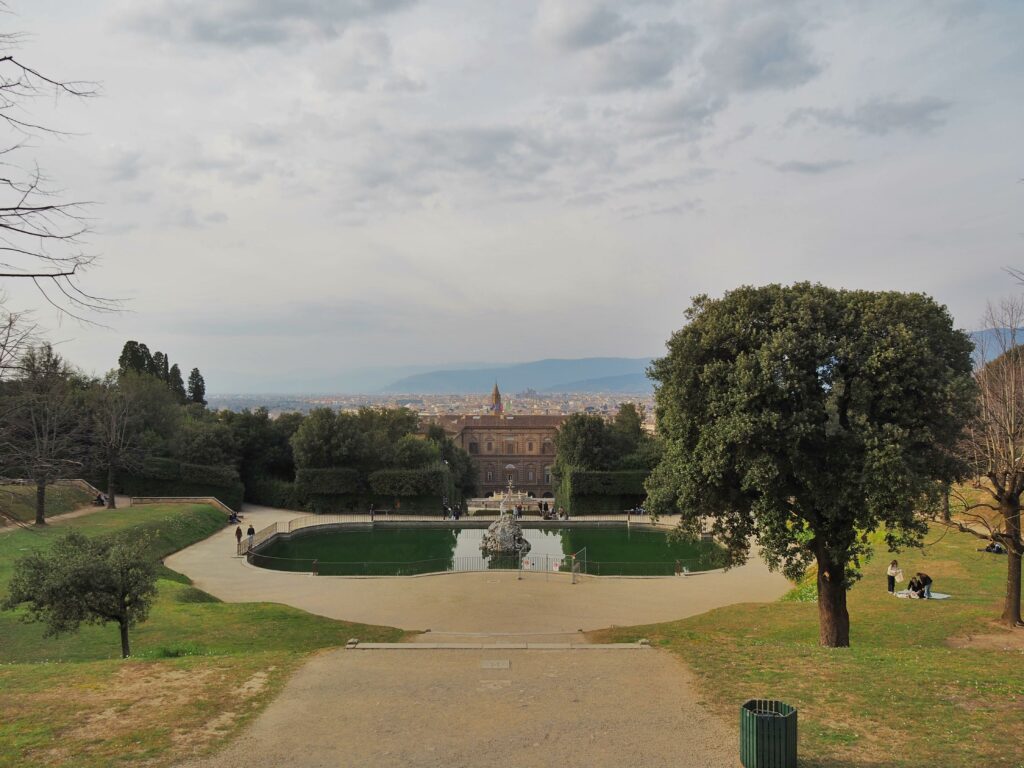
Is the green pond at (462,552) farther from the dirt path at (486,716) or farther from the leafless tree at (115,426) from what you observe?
the dirt path at (486,716)

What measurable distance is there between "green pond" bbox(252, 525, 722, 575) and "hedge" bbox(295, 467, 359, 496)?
6848mm

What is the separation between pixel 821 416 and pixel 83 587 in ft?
51.3

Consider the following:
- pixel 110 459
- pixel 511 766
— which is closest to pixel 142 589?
pixel 511 766

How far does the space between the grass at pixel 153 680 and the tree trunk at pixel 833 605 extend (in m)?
10.5

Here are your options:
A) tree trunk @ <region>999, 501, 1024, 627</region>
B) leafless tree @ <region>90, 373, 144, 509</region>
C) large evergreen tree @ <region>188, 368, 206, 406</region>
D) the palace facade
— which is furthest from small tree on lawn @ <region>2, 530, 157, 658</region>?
the palace facade

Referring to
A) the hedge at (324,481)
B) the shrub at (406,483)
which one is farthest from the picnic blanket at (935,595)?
the hedge at (324,481)

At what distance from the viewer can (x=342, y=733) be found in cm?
986

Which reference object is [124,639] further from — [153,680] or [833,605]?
[833,605]

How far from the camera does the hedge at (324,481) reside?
49875 mm

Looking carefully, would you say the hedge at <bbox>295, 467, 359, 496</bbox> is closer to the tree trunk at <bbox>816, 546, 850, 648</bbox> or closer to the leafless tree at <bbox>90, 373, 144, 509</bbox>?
the leafless tree at <bbox>90, 373, 144, 509</bbox>

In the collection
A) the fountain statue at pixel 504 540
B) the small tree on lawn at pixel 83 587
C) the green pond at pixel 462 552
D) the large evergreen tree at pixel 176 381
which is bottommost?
the green pond at pixel 462 552

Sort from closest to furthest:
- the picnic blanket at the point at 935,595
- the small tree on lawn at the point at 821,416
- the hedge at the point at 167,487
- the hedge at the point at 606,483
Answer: the small tree on lawn at the point at 821,416
the picnic blanket at the point at 935,595
the hedge at the point at 167,487
the hedge at the point at 606,483

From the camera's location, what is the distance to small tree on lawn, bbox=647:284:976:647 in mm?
14000

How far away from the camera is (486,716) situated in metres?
10.5
